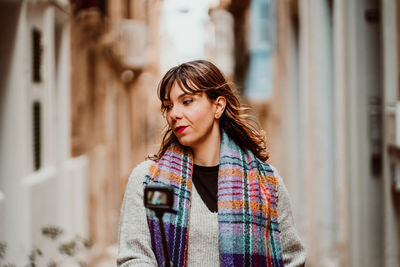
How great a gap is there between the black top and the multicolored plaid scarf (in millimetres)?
66

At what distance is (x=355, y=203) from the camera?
21.9ft

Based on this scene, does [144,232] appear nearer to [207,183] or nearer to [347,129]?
[207,183]

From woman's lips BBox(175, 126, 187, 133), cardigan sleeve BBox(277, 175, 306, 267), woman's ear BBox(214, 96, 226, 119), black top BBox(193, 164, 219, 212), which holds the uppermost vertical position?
woman's ear BBox(214, 96, 226, 119)

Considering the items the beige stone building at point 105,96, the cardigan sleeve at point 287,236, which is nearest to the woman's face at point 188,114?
the cardigan sleeve at point 287,236

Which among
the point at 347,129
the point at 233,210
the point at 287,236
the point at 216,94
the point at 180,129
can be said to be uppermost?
the point at 216,94

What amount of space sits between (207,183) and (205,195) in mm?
62

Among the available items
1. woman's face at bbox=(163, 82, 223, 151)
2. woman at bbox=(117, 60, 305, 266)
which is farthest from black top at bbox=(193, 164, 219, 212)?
woman's face at bbox=(163, 82, 223, 151)

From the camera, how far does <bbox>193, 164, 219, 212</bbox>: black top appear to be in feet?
9.16

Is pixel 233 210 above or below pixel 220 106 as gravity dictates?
below

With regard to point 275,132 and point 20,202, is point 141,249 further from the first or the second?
point 275,132

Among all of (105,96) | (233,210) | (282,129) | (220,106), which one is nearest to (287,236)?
(233,210)

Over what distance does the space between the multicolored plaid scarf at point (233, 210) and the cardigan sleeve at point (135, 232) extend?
30mm

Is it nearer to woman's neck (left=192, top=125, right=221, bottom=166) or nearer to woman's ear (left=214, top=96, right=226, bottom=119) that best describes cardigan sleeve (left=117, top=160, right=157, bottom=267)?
woman's neck (left=192, top=125, right=221, bottom=166)

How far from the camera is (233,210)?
2.70 meters
